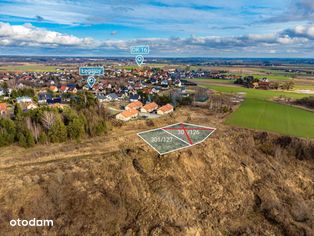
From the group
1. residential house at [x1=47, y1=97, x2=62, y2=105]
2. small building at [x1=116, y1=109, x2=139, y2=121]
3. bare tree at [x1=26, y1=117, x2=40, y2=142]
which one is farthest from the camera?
residential house at [x1=47, y1=97, x2=62, y2=105]

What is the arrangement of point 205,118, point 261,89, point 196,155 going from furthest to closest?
point 261,89, point 205,118, point 196,155

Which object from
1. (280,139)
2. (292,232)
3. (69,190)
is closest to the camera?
(292,232)

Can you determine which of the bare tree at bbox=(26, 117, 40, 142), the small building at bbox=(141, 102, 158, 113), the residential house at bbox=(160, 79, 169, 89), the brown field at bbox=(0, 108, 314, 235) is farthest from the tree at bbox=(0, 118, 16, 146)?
the residential house at bbox=(160, 79, 169, 89)

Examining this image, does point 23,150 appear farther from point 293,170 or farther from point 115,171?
point 293,170

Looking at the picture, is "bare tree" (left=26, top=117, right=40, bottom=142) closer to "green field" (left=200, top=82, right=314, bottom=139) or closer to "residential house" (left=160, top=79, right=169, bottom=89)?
"green field" (left=200, top=82, right=314, bottom=139)

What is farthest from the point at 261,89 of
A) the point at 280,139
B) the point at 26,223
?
the point at 26,223

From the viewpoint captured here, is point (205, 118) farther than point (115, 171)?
Yes

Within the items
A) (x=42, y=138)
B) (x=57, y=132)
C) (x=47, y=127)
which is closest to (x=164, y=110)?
(x=57, y=132)
